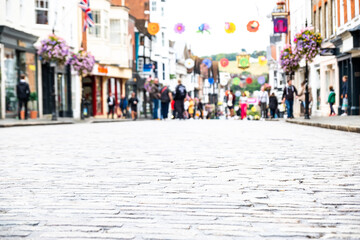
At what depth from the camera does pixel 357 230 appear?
420cm

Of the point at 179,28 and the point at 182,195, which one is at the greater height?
the point at 179,28

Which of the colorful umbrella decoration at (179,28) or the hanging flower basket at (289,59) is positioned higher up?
the colorful umbrella decoration at (179,28)

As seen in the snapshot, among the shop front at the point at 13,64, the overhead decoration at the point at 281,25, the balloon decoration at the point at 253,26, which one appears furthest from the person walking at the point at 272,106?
the overhead decoration at the point at 281,25

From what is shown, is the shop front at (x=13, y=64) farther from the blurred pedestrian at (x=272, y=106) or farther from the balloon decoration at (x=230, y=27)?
the blurred pedestrian at (x=272, y=106)

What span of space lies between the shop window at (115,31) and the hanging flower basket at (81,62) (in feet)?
55.5

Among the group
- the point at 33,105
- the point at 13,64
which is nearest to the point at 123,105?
the point at 33,105

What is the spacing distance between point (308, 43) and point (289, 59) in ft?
4.68

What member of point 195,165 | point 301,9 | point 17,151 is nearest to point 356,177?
point 195,165

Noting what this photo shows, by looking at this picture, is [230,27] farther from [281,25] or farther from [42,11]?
[281,25]

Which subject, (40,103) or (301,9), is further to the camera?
(301,9)

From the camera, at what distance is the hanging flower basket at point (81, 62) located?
1363 inches

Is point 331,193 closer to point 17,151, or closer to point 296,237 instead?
point 296,237

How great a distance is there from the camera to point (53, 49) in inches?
1271

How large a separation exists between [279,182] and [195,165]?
1.94 metres
